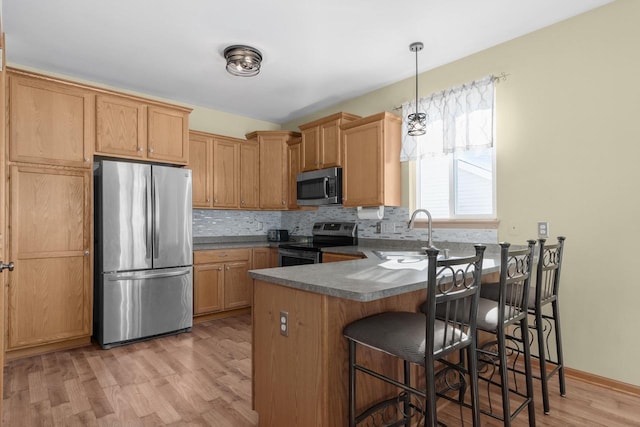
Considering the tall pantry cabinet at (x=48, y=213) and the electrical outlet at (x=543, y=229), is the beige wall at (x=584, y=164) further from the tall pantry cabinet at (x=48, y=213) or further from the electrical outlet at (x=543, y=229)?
the tall pantry cabinet at (x=48, y=213)

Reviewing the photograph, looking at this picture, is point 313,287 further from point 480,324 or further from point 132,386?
point 132,386

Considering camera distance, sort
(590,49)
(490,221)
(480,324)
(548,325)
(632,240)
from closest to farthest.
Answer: (480,324)
(632,240)
(590,49)
(548,325)
(490,221)

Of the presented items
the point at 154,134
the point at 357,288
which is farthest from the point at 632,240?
the point at 154,134

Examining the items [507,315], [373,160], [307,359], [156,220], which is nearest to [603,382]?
[507,315]

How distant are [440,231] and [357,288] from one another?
2171mm

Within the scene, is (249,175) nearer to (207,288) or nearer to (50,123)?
(207,288)

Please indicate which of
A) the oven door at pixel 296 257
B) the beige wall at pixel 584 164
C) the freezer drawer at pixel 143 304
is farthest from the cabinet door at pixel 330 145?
the freezer drawer at pixel 143 304

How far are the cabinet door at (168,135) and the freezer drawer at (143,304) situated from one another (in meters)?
1.17

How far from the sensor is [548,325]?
2789 millimetres

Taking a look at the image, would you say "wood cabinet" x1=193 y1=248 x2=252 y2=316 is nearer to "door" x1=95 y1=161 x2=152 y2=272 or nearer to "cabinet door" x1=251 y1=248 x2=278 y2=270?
"cabinet door" x1=251 y1=248 x2=278 y2=270

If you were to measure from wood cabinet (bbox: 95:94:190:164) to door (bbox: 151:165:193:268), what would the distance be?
0.27 metres

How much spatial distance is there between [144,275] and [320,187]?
2.04m

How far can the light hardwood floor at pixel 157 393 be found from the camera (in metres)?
2.07

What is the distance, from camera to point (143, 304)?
11.1ft
